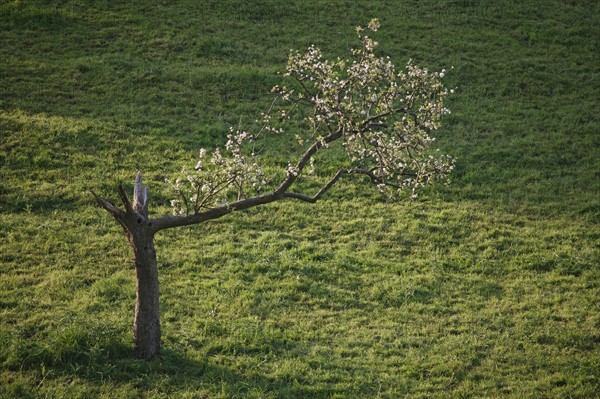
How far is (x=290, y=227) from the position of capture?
22.0 meters

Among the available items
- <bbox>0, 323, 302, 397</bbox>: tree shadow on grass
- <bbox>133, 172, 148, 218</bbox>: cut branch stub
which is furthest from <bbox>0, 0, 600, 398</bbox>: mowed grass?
<bbox>133, 172, 148, 218</bbox>: cut branch stub

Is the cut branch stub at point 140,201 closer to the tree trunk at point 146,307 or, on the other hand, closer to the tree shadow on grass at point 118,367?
the tree trunk at point 146,307

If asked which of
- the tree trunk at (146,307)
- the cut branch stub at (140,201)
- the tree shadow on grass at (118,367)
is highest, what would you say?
the cut branch stub at (140,201)

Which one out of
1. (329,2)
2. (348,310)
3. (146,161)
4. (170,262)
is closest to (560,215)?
(348,310)

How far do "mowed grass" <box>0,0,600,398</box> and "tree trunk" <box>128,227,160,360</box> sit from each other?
14.4 inches

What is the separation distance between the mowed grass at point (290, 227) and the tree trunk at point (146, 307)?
0.37 metres

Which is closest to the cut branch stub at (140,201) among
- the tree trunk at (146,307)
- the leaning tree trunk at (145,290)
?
the leaning tree trunk at (145,290)

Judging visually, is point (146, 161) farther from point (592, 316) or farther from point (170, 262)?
point (592, 316)

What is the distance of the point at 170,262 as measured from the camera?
764 inches

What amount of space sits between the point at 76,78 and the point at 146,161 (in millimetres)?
8228

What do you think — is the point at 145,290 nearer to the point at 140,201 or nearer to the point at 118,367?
the point at 118,367

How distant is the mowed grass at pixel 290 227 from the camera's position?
14.6m

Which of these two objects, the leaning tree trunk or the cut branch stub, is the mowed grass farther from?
the cut branch stub

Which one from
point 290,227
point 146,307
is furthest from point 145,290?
point 290,227
